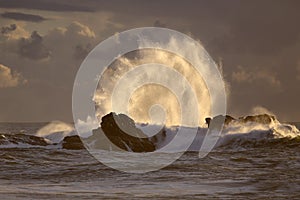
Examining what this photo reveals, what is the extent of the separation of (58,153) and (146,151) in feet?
21.3

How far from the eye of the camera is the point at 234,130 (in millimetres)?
40875

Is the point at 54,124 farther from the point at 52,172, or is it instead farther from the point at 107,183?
the point at 107,183

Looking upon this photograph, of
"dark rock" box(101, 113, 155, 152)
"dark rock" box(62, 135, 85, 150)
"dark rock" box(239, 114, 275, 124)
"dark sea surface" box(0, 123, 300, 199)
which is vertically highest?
"dark rock" box(239, 114, 275, 124)

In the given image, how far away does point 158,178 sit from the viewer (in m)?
21.9

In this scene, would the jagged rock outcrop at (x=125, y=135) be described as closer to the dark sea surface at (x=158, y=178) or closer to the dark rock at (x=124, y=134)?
the dark rock at (x=124, y=134)

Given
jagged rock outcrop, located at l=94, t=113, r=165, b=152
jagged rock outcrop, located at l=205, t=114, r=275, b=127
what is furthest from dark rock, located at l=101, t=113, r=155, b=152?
jagged rock outcrop, located at l=205, t=114, r=275, b=127

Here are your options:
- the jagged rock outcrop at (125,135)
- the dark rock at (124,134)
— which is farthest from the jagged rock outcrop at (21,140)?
the dark rock at (124,134)

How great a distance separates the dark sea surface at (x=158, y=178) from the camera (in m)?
17.6

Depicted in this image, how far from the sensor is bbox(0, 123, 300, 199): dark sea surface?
1760 cm

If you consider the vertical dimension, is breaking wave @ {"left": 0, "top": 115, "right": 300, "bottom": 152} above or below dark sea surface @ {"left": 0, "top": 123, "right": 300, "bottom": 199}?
above

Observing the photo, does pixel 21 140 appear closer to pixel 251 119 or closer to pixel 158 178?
pixel 251 119

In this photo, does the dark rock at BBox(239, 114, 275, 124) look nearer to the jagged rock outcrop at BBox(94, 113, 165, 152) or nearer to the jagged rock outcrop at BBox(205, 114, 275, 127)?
the jagged rock outcrop at BBox(205, 114, 275, 127)

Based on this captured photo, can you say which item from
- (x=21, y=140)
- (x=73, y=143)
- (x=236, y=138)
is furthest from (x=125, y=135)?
(x=236, y=138)

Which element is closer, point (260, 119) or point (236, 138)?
point (236, 138)
